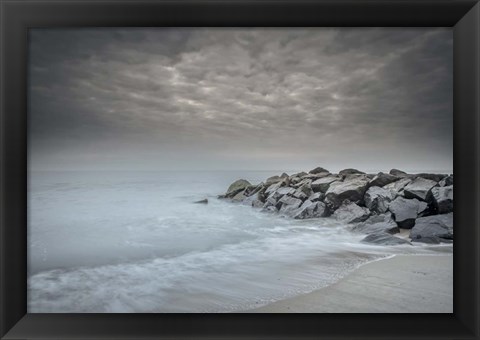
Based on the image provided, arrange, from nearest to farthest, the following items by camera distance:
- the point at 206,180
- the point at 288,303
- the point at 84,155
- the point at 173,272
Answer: the point at 288,303
the point at 173,272
the point at 84,155
the point at 206,180

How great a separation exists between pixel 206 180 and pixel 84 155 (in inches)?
30.0

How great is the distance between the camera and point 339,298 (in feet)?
4.56

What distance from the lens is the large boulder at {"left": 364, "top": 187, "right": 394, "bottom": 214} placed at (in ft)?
5.46

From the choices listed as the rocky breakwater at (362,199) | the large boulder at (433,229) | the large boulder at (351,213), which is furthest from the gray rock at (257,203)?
the large boulder at (433,229)

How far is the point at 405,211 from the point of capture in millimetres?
1663

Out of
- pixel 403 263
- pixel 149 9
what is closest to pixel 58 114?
pixel 149 9

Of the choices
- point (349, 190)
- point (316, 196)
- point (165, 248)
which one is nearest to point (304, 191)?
point (316, 196)

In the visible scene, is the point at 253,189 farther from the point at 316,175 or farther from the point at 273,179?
the point at 316,175

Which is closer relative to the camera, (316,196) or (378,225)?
(378,225)

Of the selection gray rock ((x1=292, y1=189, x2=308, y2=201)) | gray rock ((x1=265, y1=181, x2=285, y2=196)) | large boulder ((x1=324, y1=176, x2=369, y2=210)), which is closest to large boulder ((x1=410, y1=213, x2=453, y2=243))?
large boulder ((x1=324, y1=176, x2=369, y2=210))

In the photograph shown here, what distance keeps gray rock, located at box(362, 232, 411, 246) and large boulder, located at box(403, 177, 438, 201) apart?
0.92 feet

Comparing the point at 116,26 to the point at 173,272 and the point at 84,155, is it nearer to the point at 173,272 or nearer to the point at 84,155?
the point at 84,155

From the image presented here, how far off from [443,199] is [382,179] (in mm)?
318

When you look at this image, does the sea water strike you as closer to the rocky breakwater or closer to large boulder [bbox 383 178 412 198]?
the rocky breakwater
